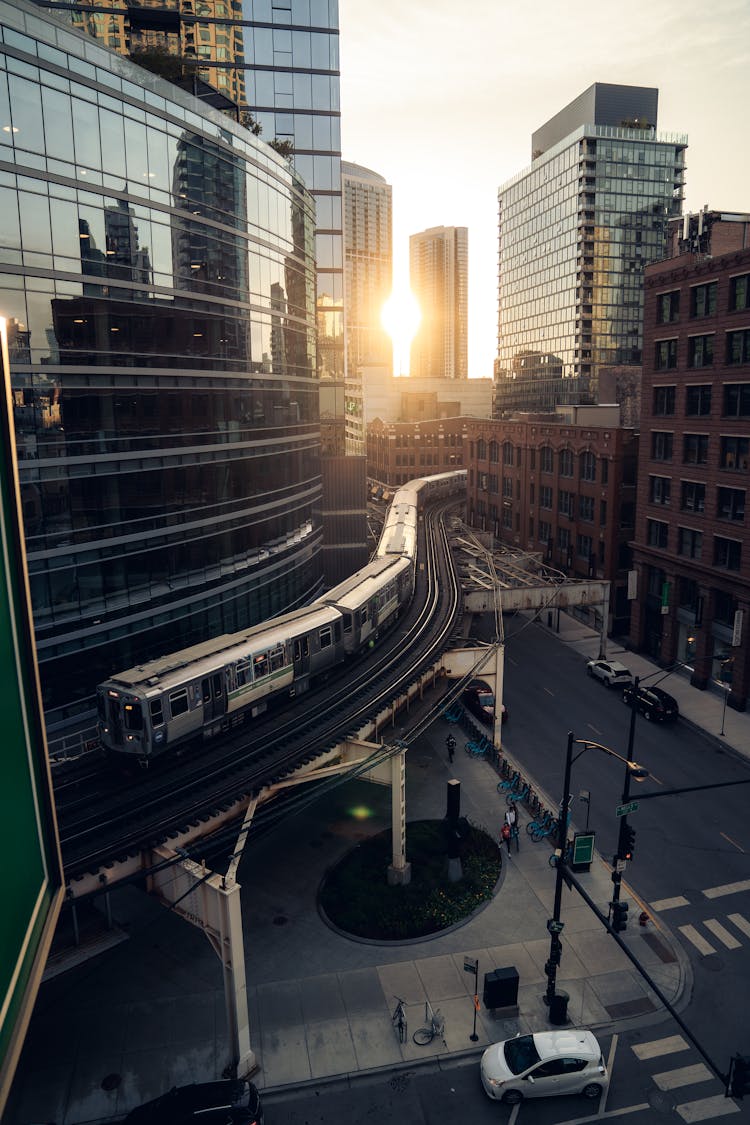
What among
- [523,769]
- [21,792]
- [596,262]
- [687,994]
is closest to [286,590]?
[523,769]

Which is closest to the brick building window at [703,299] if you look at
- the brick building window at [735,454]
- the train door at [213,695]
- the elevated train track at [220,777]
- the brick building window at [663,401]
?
the brick building window at [663,401]

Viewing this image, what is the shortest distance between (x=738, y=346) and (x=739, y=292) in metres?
3.07

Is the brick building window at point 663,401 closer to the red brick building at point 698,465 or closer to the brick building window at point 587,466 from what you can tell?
the red brick building at point 698,465

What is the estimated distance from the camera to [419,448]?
412 feet

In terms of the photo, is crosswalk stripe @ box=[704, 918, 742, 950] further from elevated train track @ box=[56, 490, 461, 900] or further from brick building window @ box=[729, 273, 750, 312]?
brick building window @ box=[729, 273, 750, 312]

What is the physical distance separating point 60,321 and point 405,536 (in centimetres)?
3459

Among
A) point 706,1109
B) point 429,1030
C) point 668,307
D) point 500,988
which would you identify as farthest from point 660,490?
point 429,1030

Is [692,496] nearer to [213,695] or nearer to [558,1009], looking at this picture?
[213,695]

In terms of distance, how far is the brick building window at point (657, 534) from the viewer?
175ft

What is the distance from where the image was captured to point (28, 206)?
91.0 feet

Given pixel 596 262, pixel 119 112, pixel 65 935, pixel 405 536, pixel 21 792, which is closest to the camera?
pixel 21 792

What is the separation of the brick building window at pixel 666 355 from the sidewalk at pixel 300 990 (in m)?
34.6

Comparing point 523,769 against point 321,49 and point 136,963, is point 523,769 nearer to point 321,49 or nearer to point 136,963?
point 136,963

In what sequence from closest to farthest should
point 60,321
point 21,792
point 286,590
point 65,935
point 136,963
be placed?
point 21,792 → point 65,935 → point 136,963 → point 60,321 → point 286,590
